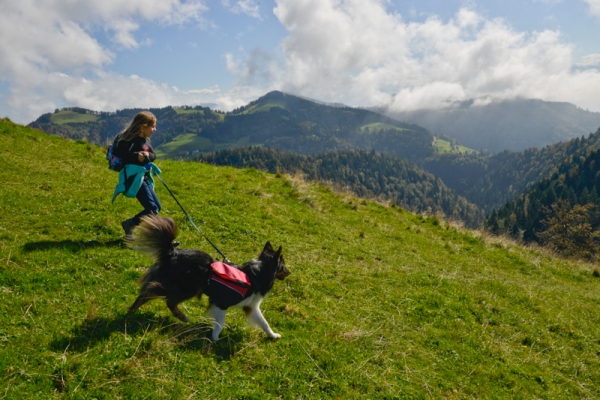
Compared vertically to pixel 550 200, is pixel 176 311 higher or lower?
higher

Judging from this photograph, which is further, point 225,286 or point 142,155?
point 142,155

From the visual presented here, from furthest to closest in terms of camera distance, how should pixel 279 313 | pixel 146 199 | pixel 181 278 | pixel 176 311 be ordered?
pixel 146 199 → pixel 279 313 → pixel 176 311 → pixel 181 278

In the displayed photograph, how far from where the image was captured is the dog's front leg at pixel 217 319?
19.9ft

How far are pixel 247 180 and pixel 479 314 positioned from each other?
13.4 m

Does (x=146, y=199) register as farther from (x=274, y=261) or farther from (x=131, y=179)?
(x=274, y=261)

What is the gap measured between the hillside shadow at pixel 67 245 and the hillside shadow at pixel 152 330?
11.5ft

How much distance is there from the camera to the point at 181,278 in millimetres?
5801

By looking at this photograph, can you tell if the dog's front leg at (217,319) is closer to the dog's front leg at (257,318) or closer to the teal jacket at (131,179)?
the dog's front leg at (257,318)

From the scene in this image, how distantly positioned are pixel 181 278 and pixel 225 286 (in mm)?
755

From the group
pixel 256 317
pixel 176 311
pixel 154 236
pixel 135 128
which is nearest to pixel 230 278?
pixel 256 317

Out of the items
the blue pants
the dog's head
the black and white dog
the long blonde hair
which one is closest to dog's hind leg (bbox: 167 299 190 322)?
the black and white dog

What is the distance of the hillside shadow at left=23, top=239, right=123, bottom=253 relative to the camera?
8.16 metres

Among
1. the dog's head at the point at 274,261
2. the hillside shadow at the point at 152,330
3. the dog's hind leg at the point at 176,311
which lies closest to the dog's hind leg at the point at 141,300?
the hillside shadow at the point at 152,330

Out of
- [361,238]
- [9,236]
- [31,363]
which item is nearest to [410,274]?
[361,238]
